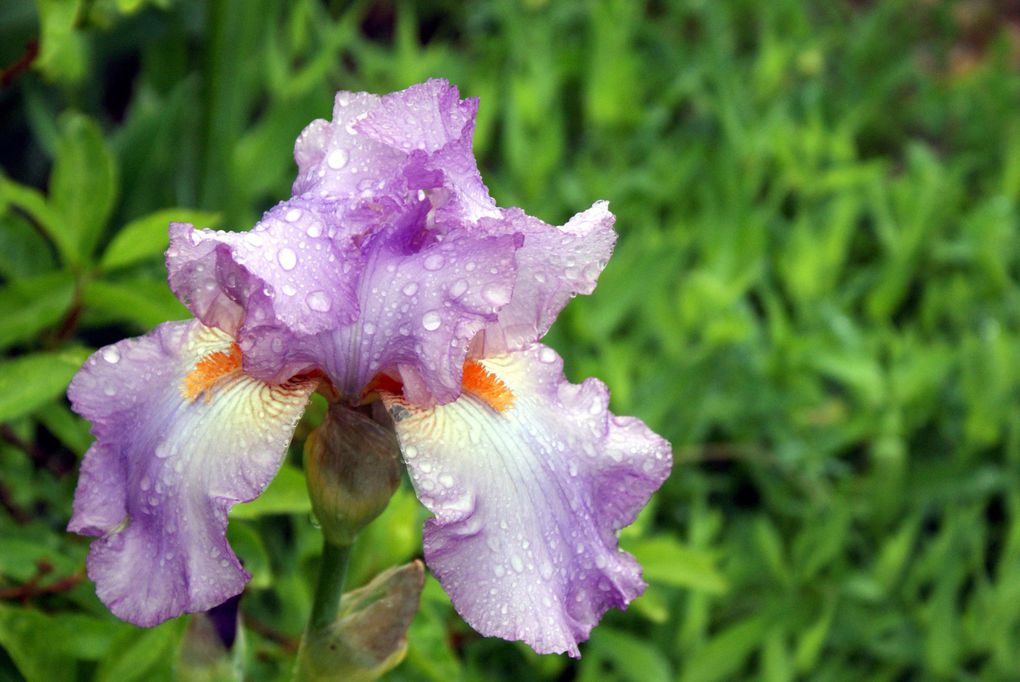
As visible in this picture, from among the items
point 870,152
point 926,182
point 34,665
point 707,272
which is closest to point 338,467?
point 34,665

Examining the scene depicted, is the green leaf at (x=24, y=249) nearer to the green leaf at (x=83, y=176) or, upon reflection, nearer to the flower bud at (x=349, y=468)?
the green leaf at (x=83, y=176)

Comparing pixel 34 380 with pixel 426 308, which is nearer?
pixel 426 308

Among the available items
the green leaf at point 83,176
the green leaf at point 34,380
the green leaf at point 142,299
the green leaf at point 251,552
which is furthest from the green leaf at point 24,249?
the green leaf at point 251,552

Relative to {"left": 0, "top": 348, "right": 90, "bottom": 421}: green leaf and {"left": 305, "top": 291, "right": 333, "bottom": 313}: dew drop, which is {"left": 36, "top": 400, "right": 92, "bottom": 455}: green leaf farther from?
{"left": 305, "top": 291, "right": 333, "bottom": 313}: dew drop

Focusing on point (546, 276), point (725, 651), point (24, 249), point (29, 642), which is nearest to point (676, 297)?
point (725, 651)

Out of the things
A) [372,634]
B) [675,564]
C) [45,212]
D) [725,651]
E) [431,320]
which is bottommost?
[725,651]

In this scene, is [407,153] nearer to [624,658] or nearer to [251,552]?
[251,552]
